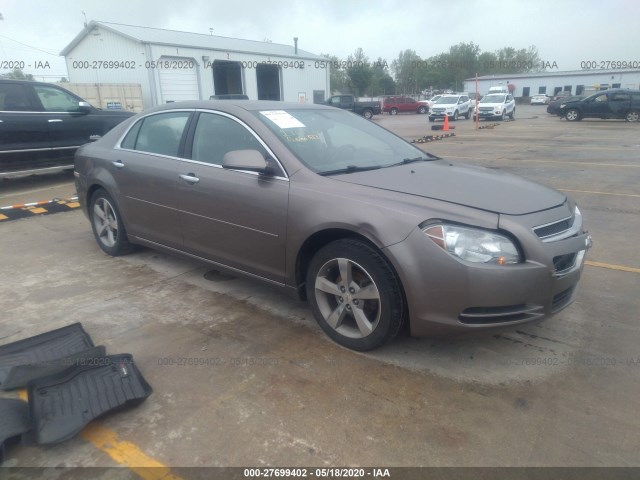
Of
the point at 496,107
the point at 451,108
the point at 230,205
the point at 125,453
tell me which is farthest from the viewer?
the point at 451,108

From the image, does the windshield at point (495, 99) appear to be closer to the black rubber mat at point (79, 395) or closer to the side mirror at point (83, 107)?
the side mirror at point (83, 107)

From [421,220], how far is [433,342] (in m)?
0.97

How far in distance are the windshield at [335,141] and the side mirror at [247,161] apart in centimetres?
25

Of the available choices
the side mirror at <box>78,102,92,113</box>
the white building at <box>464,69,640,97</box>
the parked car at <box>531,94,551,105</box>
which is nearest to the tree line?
the white building at <box>464,69,640,97</box>

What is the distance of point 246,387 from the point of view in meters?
2.71

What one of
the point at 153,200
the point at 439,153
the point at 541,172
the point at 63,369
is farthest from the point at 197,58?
the point at 63,369

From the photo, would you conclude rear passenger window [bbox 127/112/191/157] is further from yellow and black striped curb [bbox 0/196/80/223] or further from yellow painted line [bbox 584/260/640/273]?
yellow painted line [bbox 584/260/640/273]

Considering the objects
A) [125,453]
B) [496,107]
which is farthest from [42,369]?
[496,107]

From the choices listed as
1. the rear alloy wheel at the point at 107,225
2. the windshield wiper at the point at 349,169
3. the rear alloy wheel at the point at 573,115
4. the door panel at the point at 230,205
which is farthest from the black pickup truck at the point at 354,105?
the windshield wiper at the point at 349,169

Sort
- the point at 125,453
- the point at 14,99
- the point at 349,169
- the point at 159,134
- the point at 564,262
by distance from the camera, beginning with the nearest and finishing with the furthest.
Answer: the point at 125,453 → the point at 564,262 → the point at 349,169 → the point at 159,134 → the point at 14,99

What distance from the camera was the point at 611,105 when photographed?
23234 millimetres

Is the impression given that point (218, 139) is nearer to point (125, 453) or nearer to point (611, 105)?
point (125, 453)

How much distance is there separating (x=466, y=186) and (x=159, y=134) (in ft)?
8.84

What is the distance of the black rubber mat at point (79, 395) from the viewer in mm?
2270
